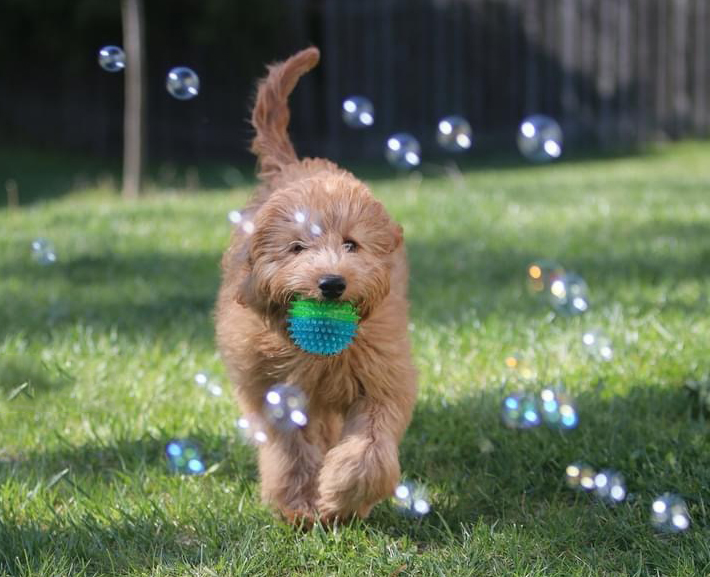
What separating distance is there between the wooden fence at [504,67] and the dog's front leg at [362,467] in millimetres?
11682

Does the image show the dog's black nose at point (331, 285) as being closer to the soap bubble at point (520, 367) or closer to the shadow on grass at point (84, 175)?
the soap bubble at point (520, 367)

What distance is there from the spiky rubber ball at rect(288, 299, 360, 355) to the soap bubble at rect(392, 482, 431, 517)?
50 cm

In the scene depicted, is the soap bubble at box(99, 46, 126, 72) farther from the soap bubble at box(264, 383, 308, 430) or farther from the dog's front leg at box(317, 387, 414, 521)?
the dog's front leg at box(317, 387, 414, 521)

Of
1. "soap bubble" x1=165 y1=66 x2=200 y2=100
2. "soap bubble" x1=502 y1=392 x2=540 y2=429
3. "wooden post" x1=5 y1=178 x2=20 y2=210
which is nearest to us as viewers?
"soap bubble" x1=502 y1=392 x2=540 y2=429

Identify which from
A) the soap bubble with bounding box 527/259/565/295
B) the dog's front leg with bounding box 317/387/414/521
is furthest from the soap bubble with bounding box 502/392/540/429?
the soap bubble with bounding box 527/259/565/295

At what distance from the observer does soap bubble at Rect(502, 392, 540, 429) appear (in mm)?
3762

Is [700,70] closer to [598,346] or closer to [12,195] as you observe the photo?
[12,195]

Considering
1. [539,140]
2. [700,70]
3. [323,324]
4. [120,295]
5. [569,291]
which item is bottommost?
[120,295]

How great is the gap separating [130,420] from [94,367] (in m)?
0.63

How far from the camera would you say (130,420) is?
4152 mm

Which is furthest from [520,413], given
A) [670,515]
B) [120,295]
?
[120,295]

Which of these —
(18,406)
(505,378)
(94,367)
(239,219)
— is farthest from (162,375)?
(505,378)

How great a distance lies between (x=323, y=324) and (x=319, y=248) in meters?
0.23

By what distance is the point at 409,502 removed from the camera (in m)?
3.34
